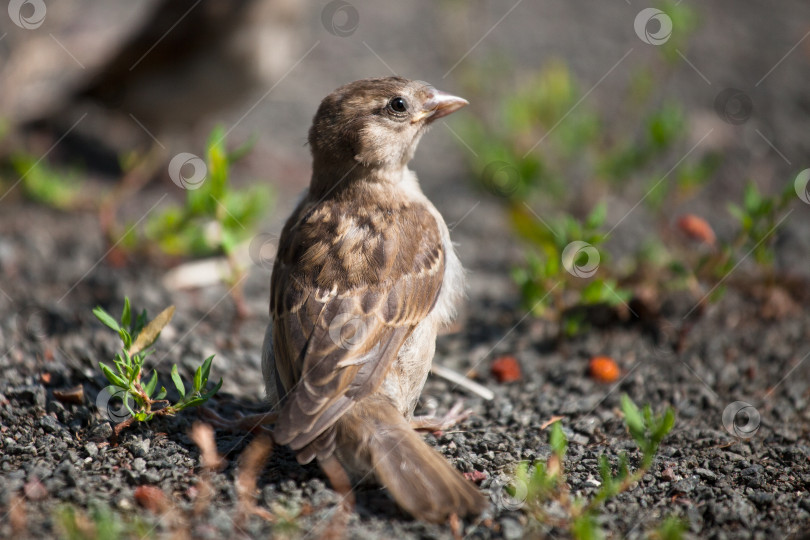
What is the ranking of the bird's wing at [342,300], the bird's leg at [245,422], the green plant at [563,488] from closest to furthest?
the green plant at [563,488], the bird's wing at [342,300], the bird's leg at [245,422]

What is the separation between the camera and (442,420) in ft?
13.0

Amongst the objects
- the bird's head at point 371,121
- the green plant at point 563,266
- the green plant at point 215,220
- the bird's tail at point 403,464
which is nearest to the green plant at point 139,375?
the bird's tail at point 403,464

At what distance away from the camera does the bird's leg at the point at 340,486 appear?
3061 mm

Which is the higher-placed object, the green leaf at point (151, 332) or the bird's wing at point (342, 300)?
the bird's wing at point (342, 300)

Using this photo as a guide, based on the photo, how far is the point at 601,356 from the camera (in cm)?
470

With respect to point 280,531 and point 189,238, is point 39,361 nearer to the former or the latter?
point 189,238

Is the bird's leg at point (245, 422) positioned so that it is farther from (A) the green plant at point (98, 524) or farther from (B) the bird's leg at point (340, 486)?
(A) the green plant at point (98, 524)

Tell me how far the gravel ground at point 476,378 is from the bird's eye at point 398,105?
75 centimetres

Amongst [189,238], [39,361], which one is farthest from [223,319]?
[39,361]

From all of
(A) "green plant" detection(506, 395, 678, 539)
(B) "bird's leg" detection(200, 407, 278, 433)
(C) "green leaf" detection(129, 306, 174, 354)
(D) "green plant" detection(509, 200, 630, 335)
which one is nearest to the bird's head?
(D) "green plant" detection(509, 200, 630, 335)

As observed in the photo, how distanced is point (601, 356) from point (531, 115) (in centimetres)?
245

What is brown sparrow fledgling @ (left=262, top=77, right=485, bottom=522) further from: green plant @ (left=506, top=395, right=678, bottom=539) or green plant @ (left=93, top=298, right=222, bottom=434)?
green plant @ (left=93, top=298, right=222, bottom=434)

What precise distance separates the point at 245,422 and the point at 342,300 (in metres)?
0.77

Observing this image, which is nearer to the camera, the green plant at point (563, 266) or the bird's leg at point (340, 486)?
the bird's leg at point (340, 486)
